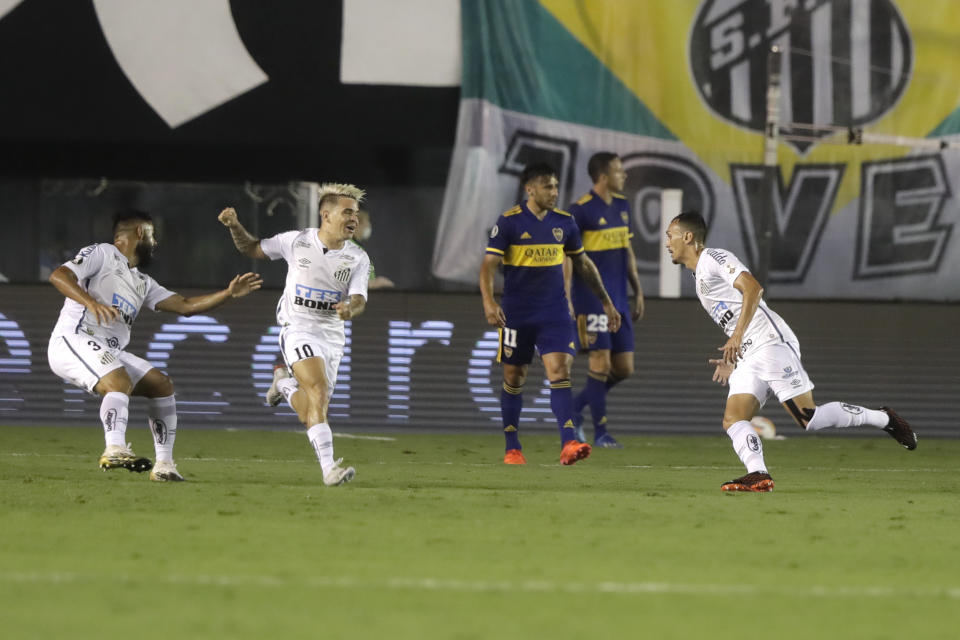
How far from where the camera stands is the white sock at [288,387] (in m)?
10.1

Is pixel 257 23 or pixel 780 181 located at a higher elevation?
pixel 257 23

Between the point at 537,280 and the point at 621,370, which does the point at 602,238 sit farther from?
the point at 537,280

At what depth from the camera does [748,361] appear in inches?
387

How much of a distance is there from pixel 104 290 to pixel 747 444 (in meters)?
4.11

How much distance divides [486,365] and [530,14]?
469cm

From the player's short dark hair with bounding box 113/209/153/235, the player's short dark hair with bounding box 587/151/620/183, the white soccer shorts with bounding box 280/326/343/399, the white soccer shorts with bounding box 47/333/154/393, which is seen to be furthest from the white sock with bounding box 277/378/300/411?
the player's short dark hair with bounding box 587/151/620/183

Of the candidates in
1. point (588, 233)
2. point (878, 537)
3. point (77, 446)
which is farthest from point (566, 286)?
point (878, 537)

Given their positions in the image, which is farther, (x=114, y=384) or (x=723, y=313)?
(x=723, y=313)

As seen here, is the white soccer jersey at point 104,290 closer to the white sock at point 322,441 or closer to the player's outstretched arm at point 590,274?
the white sock at point 322,441

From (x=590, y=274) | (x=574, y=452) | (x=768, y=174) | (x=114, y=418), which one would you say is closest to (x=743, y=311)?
(x=574, y=452)

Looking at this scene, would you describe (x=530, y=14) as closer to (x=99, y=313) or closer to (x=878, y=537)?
(x=99, y=313)

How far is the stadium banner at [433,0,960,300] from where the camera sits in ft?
59.1

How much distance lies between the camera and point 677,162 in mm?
18078

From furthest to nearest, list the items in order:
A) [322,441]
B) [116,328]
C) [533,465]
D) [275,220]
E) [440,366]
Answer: [275,220] < [440,366] < [533,465] < [116,328] < [322,441]
